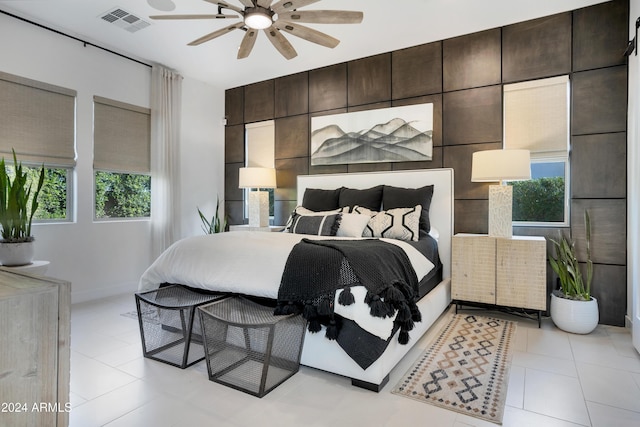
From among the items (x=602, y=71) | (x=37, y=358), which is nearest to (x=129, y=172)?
(x=37, y=358)

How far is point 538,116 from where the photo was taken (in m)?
3.50

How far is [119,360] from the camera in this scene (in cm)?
245

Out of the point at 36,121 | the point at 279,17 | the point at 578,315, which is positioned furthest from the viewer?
the point at 36,121

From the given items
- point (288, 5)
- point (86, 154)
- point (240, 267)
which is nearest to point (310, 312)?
point (240, 267)

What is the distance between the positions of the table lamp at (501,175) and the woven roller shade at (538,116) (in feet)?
1.54

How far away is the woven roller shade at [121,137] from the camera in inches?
162

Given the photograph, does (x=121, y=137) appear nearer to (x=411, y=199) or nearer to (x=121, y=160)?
(x=121, y=160)

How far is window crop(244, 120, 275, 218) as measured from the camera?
5270 millimetres

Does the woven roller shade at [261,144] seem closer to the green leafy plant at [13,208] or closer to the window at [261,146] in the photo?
the window at [261,146]

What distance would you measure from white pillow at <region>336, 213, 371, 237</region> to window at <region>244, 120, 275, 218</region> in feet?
6.70

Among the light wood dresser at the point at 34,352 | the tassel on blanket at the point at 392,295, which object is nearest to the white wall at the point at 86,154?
the light wood dresser at the point at 34,352

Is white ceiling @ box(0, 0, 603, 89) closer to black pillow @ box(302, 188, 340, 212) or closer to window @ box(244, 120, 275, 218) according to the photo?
window @ box(244, 120, 275, 218)

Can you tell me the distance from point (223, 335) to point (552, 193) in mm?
3320

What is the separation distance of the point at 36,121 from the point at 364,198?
11.5 ft
